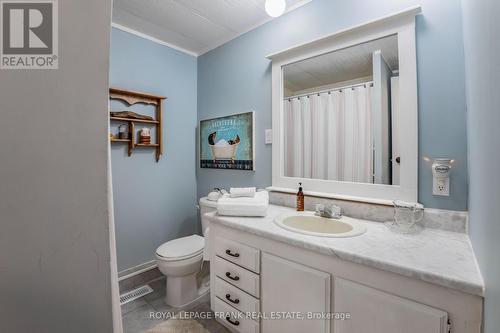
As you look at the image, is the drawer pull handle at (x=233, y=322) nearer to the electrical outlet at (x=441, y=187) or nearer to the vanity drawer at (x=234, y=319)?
the vanity drawer at (x=234, y=319)

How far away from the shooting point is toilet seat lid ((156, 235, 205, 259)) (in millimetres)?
1730

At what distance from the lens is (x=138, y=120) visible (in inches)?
80.7

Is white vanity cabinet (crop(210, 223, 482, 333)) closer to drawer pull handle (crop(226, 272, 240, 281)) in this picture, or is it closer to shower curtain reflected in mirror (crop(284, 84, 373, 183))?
drawer pull handle (crop(226, 272, 240, 281))

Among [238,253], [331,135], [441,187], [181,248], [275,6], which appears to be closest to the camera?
[441,187]

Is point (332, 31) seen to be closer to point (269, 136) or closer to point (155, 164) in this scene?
point (269, 136)

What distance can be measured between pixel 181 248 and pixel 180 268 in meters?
0.17

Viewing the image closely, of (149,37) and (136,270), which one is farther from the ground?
(149,37)

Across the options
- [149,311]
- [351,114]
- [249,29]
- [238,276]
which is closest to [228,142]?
[249,29]

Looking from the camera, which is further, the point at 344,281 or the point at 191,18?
the point at 191,18

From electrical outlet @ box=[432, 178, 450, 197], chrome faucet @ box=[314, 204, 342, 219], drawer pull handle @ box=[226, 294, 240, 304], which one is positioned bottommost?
drawer pull handle @ box=[226, 294, 240, 304]

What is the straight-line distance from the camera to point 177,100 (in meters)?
2.41

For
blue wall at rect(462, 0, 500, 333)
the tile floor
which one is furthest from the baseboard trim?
blue wall at rect(462, 0, 500, 333)

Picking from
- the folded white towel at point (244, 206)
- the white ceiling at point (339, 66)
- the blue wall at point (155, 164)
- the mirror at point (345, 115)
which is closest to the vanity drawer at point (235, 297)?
the folded white towel at point (244, 206)

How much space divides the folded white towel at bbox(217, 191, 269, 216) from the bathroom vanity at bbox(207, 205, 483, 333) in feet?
0.18
